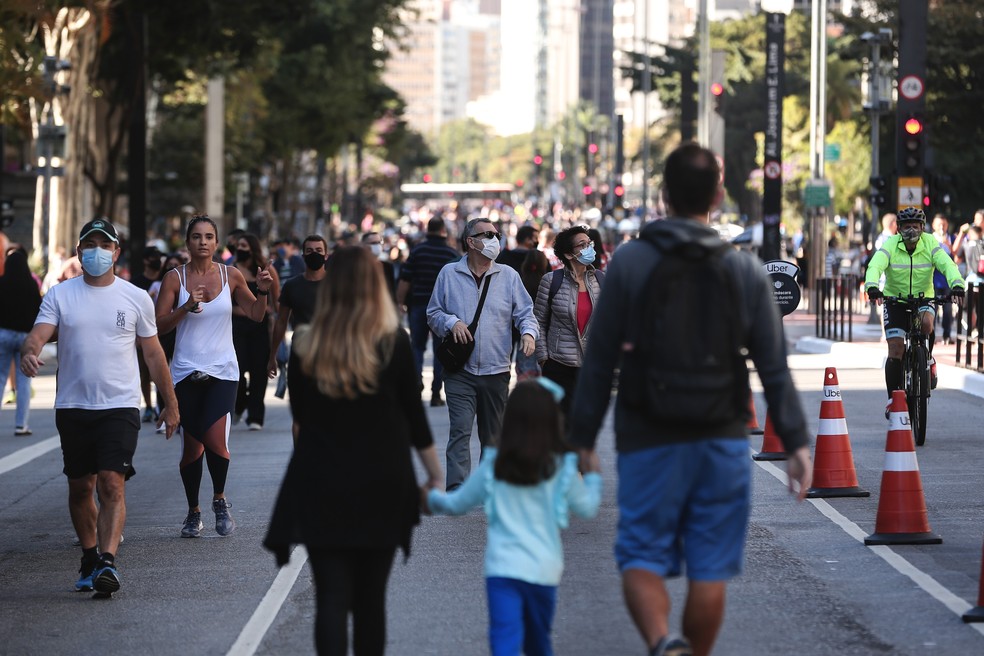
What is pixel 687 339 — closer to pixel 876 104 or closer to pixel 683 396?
pixel 683 396

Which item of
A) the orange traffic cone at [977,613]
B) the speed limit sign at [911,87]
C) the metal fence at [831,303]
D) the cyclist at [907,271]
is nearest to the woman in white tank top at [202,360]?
the orange traffic cone at [977,613]

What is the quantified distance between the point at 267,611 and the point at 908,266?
7.92 metres

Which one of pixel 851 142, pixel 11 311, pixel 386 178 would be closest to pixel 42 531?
pixel 11 311

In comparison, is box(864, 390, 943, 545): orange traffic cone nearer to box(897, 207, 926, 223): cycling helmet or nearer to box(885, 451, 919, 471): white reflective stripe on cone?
box(885, 451, 919, 471): white reflective stripe on cone

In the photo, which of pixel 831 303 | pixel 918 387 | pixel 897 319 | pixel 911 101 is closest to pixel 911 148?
pixel 911 101

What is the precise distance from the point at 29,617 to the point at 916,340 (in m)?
8.38

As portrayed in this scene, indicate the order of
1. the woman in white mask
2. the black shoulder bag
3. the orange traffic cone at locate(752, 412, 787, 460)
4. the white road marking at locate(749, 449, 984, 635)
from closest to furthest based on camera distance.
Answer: the white road marking at locate(749, 449, 984, 635), the black shoulder bag, the woman in white mask, the orange traffic cone at locate(752, 412, 787, 460)

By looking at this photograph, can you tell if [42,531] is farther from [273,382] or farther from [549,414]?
[273,382]

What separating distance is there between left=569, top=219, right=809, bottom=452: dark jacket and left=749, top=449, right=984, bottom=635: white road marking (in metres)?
2.27

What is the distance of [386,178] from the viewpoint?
395ft

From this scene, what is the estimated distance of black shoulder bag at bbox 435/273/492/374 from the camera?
11047 millimetres

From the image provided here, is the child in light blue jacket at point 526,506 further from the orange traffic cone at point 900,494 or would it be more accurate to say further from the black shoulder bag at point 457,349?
Answer: the black shoulder bag at point 457,349

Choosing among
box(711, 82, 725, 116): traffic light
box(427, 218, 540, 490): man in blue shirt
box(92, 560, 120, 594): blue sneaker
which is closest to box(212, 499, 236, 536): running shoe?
box(427, 218, 540, 490): man in blue shirt

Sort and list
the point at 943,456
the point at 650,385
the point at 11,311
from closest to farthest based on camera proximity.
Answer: the point at 650,385
the point at 943,456
the point at 11,311
